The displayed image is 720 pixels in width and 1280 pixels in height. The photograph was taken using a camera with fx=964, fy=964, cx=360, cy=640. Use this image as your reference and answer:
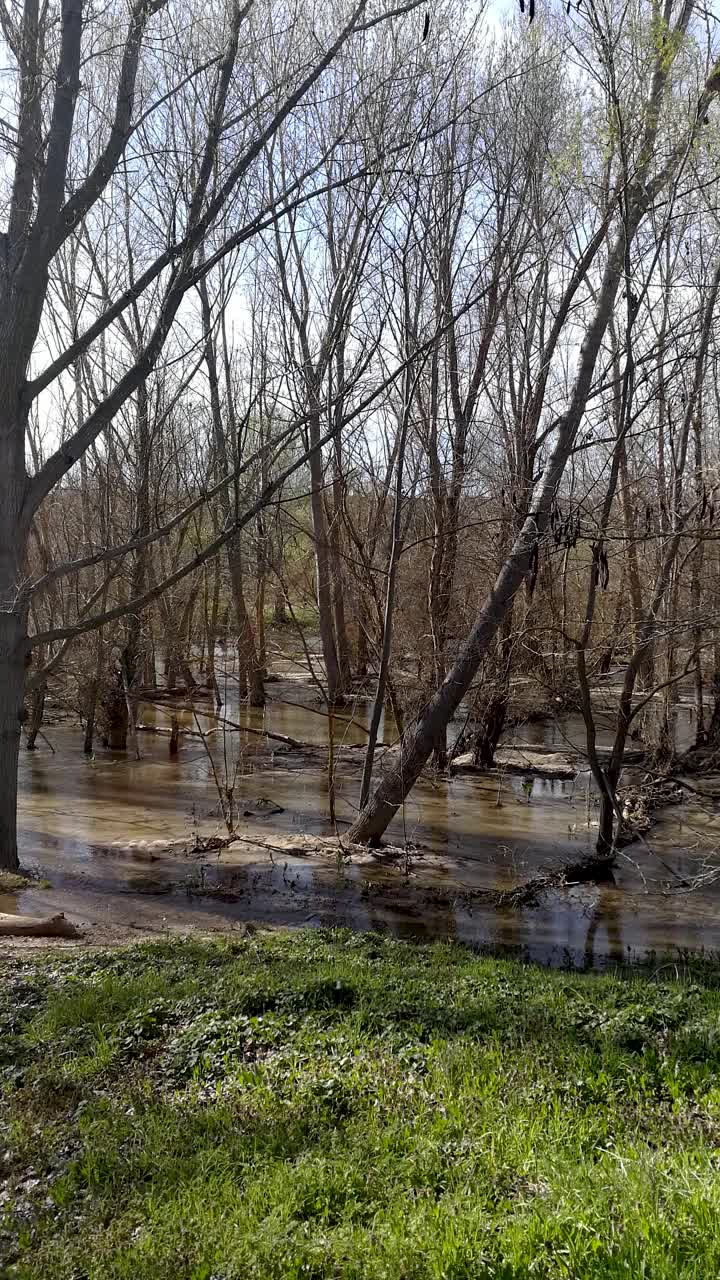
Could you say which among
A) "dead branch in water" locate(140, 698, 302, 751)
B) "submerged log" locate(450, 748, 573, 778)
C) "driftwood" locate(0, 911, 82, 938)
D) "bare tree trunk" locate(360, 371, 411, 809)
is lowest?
"driftwood" locate(0, 911, 82, 938)

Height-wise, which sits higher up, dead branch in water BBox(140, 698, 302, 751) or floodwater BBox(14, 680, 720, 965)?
dead branch in water BBox(140, 698, 302, 751)

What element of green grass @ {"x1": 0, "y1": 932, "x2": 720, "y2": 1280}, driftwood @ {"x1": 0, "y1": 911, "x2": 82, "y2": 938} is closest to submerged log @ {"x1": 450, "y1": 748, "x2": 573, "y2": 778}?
driftwood @ {"x1": 0, "y1": 911, "x2": 82, "y2": 938}

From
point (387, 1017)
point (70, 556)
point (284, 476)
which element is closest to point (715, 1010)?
point (387, 1017)

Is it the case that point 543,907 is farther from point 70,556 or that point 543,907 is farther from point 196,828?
point 70,556

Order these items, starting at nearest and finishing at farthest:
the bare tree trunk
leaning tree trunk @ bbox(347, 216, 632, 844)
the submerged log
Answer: leaning tree trunk @ bbox(347, 216, 632, 844) < the bare tree trunk < the submerged log

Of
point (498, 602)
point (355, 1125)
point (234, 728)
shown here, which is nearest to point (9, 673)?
point (234, 728)

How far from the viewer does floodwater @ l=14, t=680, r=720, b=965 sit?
369 inches

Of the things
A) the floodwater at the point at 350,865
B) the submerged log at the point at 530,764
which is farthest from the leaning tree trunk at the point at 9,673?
the submerged log at the point at 530,764

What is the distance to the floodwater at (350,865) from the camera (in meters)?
9.38

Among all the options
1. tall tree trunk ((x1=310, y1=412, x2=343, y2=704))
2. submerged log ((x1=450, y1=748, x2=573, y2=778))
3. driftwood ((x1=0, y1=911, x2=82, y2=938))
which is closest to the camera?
driftwood ((x1=0, y1=911, x2=82, y2=938))

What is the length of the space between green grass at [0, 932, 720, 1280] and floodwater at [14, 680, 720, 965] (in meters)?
2.70

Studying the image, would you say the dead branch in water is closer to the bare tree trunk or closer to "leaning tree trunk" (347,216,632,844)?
the bare tree trunk

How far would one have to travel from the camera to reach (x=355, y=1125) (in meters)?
4.31

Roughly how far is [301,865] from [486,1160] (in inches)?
300
